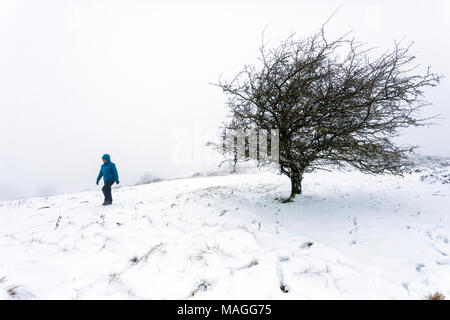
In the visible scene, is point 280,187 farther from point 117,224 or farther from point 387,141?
point 117,224

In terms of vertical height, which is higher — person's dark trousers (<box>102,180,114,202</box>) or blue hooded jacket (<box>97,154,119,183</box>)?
blue hooded jacket (<box>97,154,119,183</box>)

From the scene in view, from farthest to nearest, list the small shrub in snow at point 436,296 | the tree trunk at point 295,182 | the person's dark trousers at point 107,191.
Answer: the person's dark trousers at point 107,191
the tree trunk at point 295,182
the small shrub in snow at point 436,296

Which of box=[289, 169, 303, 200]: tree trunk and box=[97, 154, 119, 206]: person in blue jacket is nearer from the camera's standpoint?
box=[289, 169, 303, 200]: tree trunk

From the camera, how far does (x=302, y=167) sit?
5848 millimetres

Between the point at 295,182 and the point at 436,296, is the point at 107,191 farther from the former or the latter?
the point at 436,296

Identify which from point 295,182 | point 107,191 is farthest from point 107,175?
point 295,182

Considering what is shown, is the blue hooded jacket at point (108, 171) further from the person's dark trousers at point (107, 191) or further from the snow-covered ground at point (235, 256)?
the snow-covered ground at point (235, 256)

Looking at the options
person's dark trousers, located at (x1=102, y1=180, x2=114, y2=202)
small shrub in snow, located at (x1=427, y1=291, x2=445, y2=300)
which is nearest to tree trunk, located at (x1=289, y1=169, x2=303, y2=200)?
small shrub in snow, located at (x1=427, y1=291, x2=445, y2=300)

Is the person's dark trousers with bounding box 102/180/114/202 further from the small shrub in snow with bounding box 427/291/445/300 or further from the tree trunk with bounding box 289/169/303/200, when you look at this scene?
the small shrub in snow with bounding box 427/291/445/300

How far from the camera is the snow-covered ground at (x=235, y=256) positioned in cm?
196

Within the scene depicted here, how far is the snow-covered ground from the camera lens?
1.96 metres

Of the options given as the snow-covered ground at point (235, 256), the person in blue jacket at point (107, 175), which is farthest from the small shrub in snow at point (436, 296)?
the person in blue jacket at point (107, 175)

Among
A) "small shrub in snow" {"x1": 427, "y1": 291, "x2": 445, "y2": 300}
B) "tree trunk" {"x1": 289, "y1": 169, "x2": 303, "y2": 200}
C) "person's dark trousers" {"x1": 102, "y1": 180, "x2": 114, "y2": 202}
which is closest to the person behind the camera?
"small shrub in snow" {"x1": 427, "y1": 291, "x2": 445, "y2": 300}
